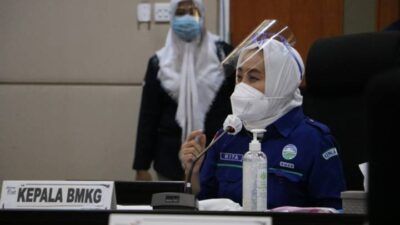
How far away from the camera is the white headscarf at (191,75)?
8.88 feet

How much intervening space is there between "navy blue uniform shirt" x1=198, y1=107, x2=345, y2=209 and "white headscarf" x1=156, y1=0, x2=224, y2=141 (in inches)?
44.2

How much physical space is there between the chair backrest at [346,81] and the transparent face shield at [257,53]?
0.25m

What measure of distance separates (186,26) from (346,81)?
3.53ft

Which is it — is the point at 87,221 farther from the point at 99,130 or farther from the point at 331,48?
the point at 99,130

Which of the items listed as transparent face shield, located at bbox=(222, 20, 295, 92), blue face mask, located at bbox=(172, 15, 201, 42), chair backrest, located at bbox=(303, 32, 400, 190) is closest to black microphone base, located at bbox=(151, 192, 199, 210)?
transparent face shield, located at bbox=(222, 20, 295, 92)

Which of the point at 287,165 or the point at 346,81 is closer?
the point at 287,165

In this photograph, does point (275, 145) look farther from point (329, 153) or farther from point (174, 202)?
point (174, 202)

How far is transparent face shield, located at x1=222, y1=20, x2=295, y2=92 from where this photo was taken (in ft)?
5.17

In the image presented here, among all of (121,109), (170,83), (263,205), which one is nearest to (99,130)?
(121,109)

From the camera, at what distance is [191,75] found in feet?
9.13

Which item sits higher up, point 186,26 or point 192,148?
point 186,26

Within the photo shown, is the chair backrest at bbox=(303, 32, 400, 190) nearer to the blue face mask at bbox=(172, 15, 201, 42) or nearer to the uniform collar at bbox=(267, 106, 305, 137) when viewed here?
the uniform collar at bbox=(267, 106, 305, 137)

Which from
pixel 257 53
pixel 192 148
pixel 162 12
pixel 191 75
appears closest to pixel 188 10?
pixel 191 75

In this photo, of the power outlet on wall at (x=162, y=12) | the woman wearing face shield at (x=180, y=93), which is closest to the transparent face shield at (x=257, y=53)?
the woman wearing face shield at (x=180, y=93)
